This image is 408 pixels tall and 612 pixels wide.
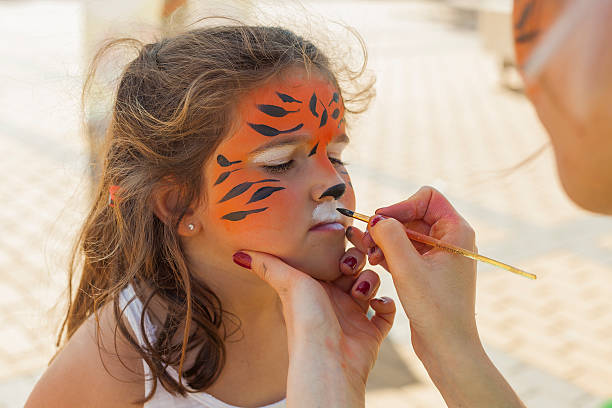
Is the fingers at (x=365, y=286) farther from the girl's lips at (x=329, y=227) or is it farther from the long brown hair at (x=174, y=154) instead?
the long brown hair at (x=174, y=154)

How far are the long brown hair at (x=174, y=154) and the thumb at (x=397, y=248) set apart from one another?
1.52 ft

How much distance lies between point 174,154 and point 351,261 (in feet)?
1.64

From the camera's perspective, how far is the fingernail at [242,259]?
154 centimetres

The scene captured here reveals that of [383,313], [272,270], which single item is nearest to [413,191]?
[383,313]

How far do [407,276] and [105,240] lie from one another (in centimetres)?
86

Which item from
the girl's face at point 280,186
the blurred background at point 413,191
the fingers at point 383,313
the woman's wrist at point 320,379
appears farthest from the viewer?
the blurred background at point 413,191

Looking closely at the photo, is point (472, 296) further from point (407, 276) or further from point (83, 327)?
point (83, 327)

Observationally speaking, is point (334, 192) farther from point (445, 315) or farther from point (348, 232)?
point (445, 315)

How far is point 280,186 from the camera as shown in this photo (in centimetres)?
154

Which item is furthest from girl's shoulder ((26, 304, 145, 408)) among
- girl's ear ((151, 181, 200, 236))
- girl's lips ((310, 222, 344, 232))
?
girl's lips ((310, 222, 344, 232))

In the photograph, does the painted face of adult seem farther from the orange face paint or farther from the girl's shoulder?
the girl's shoulder

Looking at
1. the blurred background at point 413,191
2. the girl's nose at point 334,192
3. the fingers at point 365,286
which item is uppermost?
the girl's nose at point 334,192

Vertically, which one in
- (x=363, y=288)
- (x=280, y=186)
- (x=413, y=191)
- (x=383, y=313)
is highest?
(x=280, y=186)

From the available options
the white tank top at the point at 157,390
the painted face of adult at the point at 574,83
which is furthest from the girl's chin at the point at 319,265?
the painted face of adult at the point at 574,83
